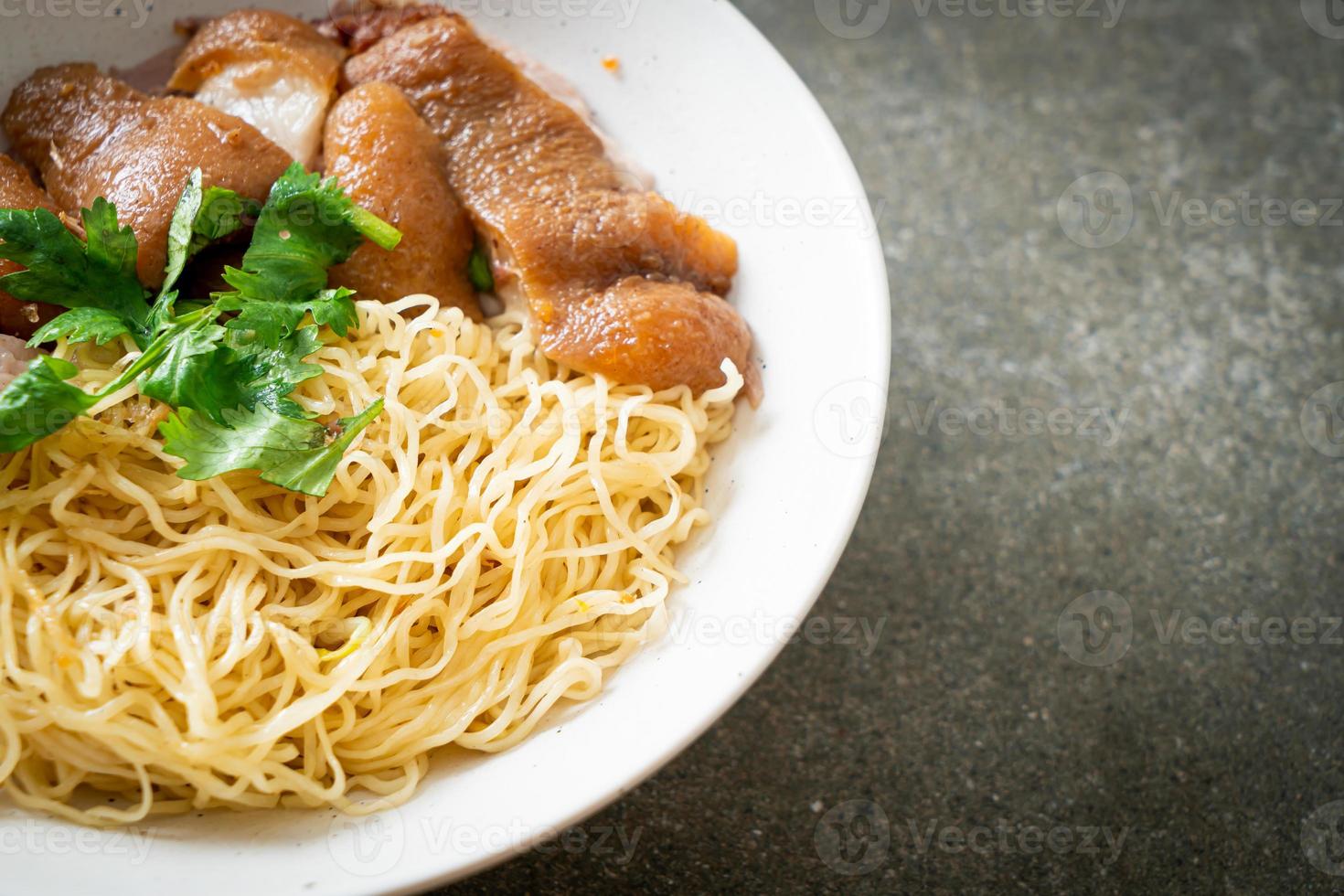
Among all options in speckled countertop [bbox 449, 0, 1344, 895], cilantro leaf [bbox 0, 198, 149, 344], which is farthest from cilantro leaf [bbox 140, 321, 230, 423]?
speckled countertop [bbox 449, 0, 1344, 895]

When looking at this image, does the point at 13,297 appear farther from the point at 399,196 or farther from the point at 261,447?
the point at 399,196

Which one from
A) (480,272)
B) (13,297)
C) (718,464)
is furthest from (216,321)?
(718,464)

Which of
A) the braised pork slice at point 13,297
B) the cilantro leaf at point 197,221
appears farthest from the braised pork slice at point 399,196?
the braised pork slice at point 13,297

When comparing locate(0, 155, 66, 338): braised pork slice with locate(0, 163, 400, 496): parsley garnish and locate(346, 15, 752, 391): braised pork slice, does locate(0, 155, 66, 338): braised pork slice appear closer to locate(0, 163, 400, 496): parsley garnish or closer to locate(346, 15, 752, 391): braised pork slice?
locate(0, 163, 400, 496): parsley garnish

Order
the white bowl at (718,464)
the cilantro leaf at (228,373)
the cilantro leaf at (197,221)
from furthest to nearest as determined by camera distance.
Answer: the cilantro leaf at (197,221) → the cilantro leaf at (228,373) → the white bowl at (718,464)

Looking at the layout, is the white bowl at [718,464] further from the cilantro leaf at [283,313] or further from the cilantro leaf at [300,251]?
the cilantro leaf at [283,313]

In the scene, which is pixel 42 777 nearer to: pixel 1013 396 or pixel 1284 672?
pixel 1013 396

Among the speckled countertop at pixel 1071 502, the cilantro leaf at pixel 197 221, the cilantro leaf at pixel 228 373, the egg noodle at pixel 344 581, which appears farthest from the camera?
the speckled countertop at pixel 1071 502
